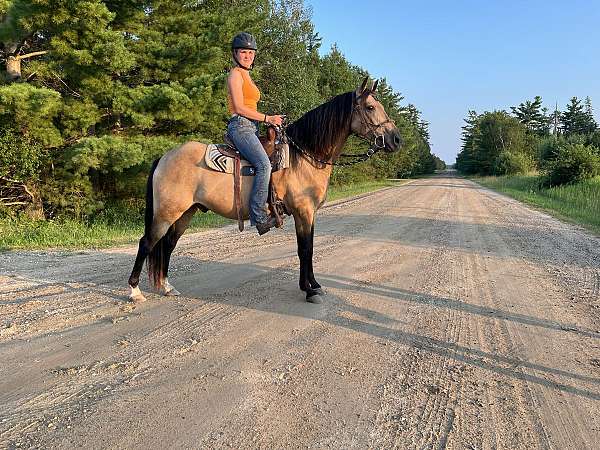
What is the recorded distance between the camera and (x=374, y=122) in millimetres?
4742

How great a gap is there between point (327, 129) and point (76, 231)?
7.70 meters

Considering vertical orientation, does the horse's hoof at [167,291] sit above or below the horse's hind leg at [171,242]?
→ below

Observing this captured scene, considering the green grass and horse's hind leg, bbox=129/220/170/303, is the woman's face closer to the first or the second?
horse's hind leg, bbox=129/220/170/303

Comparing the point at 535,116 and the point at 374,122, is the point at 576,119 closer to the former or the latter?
the point at 535,116

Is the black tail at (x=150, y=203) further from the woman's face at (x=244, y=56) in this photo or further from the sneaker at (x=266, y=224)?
the woman's face at (x=244, y=56)

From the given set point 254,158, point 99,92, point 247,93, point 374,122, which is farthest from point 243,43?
point 99,92

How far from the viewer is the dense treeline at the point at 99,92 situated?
10.2 metres

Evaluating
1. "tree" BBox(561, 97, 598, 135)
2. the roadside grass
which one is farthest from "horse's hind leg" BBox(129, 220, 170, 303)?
"tree" BBox(561, 97, 598, 135)

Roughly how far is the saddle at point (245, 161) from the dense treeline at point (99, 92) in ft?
24.0

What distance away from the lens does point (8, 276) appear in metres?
5.38

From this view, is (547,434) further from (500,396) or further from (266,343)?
(266,343)

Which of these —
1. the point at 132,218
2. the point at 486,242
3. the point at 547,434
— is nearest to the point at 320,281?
the point at 547,434

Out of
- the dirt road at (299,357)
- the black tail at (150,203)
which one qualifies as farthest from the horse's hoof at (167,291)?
the black tail at (150,203)

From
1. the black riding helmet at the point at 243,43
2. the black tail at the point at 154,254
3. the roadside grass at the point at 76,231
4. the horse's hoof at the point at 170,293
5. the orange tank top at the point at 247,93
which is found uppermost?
the black riding helmet at the point at 243,43
